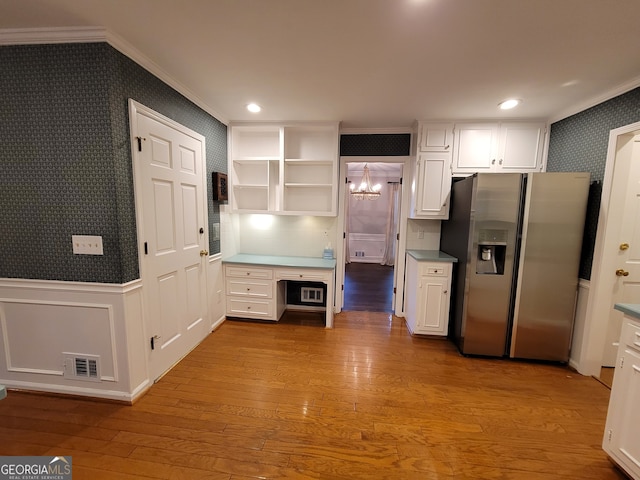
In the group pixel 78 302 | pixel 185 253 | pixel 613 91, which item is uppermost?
pixel 613 91

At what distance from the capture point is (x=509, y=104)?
2447 mm

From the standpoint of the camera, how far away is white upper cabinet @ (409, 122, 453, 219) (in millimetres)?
2965

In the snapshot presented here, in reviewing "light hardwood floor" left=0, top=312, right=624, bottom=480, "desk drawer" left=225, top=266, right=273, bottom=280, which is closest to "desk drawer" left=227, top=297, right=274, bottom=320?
"desk drawer" left=225, top=266, right=273, bottom=280

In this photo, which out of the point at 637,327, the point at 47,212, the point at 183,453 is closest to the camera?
the point at 637,327

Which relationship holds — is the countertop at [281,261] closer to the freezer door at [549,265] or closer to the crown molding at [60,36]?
the freezer door at [549,265]

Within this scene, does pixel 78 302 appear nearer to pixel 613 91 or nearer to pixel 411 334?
pixel 411 334

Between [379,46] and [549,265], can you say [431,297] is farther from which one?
[379,46]

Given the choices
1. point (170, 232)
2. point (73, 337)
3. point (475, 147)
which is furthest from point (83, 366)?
point (475, 147)

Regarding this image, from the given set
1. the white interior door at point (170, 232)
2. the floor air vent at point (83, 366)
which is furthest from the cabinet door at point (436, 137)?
the floor air vent at point (83, 366)

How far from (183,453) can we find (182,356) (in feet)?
3.61

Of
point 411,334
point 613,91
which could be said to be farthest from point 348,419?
point 613,91

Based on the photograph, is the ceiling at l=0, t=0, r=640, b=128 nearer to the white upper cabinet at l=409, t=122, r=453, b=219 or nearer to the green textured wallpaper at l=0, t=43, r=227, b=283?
the green textured wallpaper at l=0, t=43, r=227, b=283

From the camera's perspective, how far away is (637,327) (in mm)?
1347

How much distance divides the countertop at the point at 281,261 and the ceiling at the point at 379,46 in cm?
178
